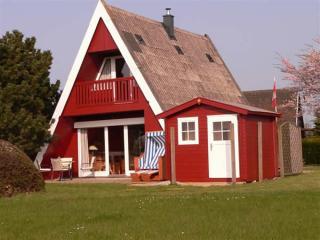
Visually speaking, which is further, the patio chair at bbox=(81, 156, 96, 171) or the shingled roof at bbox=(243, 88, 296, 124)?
the shingled roof at bbox=(243, 88, 296, 124)

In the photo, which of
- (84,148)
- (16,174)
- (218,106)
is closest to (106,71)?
(84,148)

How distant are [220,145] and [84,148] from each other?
7.71 metres

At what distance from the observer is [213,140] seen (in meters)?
17.9

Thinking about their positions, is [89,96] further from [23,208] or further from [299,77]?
[299,77]

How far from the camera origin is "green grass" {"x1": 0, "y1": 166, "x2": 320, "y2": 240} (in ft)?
24.3

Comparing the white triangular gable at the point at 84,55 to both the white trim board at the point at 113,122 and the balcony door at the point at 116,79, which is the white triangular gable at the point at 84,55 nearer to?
the balcony door at the point at 116,79

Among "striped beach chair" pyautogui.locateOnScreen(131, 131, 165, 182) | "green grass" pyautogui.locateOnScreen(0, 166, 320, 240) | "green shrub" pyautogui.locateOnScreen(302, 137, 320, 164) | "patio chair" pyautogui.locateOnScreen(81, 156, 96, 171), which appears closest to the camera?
"green grass" pyautogui.locateOnScreen(0, 166, 320, 240)

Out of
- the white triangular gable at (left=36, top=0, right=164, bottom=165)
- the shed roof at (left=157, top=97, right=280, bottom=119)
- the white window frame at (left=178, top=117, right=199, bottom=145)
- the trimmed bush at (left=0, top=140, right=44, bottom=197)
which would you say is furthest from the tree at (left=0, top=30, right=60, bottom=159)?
the trimmed bush at (left=0, top=140, right=44, bottom=197)

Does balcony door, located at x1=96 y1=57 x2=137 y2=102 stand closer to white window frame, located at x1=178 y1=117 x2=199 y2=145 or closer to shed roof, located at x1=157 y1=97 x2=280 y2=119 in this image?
shed roof, located at x1=157 y1=97 x2=280 y2=119

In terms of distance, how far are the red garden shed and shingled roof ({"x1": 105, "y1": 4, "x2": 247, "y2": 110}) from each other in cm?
298

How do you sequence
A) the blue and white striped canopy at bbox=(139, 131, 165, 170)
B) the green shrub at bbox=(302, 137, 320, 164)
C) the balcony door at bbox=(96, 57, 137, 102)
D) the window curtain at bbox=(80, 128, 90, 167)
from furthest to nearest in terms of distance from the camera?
the green shrub at bbox=(302, 137, 320, 164) → the window curtain at bbox=(80, 128, 90, 167) → the balcony door at bbox=(96, 57, 137, 102) → the blue and white striped canopy at bbox=(139, 131, 165, 170)

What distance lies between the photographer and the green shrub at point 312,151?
33969 millimetres

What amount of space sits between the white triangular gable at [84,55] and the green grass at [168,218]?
10.2 meters

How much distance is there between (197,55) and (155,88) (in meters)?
7.73
